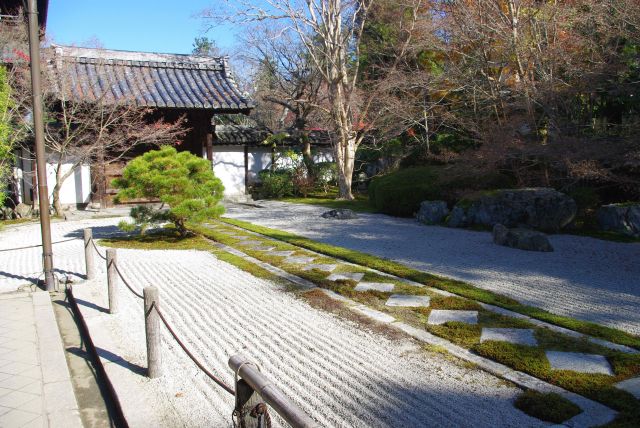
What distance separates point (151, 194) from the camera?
9203mm

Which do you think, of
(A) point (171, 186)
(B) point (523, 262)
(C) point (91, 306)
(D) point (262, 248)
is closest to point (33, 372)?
(C) point (91, 306)

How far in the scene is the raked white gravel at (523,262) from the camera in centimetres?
507

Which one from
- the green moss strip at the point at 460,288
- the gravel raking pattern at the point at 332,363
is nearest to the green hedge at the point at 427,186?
the green moss strip at the point at 460,288

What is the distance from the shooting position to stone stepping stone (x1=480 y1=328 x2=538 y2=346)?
4.09 metres

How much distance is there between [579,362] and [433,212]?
7.58m

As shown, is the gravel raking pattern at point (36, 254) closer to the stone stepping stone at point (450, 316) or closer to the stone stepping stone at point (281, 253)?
the stone stepping stone at point (281, 253)

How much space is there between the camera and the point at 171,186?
9.05 metres

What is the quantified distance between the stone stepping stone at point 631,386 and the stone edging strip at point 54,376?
140 inches

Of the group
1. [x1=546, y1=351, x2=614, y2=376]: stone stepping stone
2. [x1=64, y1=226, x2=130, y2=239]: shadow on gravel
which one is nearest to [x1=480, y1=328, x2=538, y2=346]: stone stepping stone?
[x1=546, y1=351, x2=614, y2=376]: stone stepping stone

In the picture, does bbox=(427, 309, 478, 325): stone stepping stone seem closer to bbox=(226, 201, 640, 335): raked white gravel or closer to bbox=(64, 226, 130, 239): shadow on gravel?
bbox=(226, 201, 640, 335): raked white gravel

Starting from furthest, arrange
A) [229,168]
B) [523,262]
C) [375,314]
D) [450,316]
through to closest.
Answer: [229,168], [523,262], [375,314], [450,316]

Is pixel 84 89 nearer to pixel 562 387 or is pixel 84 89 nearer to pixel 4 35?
pixel 4 35

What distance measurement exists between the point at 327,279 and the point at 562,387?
341cm

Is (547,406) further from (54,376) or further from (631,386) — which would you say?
(54,376)
